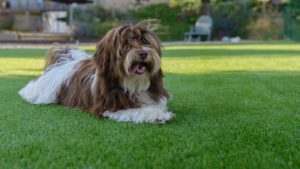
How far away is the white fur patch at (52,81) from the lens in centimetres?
512

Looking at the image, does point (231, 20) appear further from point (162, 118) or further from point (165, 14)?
point (162, 118)

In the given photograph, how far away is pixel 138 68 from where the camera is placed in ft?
12.9

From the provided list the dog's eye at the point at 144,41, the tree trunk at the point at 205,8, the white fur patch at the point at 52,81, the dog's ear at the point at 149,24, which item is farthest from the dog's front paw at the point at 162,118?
the tree trunk at the point at 205,8

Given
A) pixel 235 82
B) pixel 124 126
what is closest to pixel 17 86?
pixel 235 82

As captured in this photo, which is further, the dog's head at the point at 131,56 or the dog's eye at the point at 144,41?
the dog's eye at the point at 144,41

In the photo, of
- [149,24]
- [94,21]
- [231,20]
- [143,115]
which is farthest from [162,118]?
[231,20]

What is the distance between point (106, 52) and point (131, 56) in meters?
0.31

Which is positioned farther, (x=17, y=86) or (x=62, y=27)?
(x=62, y=27)

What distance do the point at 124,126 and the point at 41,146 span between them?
0.77 metres

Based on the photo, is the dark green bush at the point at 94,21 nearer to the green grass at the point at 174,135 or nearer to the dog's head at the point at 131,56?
the green grass at the point at 174,135

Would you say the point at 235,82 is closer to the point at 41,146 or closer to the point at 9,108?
the point at 9,108

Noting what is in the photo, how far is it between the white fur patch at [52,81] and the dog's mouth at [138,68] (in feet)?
4.20

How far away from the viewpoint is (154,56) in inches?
152

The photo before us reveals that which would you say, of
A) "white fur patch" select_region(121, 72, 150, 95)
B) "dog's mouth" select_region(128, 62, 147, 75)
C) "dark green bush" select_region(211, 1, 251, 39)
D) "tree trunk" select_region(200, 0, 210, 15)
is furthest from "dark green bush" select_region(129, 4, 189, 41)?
"dog's mouth" select_region(128, 62, 147, 75)
